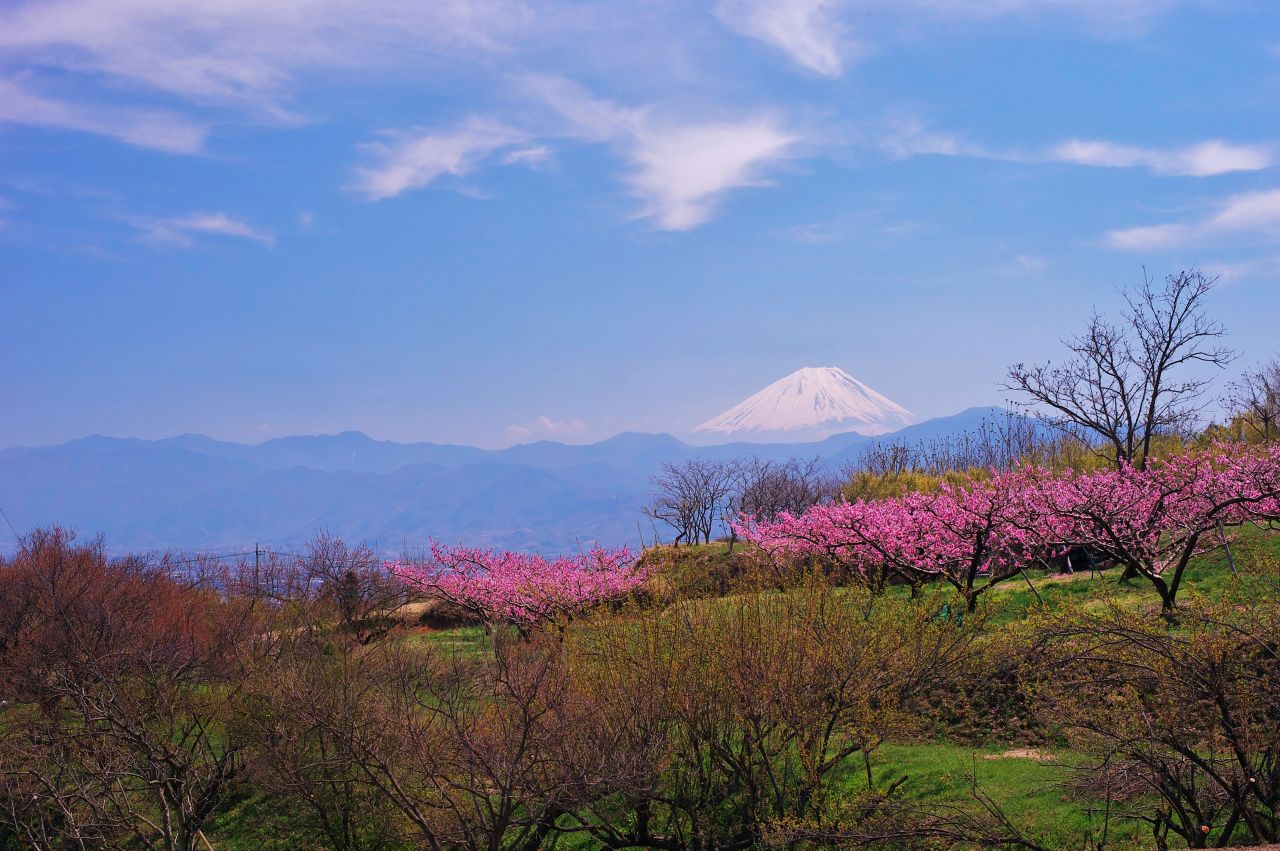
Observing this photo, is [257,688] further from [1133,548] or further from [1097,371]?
[1097,371]

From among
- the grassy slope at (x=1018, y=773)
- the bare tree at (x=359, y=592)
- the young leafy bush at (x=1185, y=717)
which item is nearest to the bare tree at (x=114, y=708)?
the grassy slope at (x=1018, y=773)

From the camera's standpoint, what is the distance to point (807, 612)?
14047 mm

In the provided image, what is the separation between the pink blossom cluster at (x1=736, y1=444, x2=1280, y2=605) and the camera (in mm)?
19703

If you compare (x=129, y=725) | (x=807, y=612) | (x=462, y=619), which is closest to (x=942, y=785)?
(x=807, y=612)

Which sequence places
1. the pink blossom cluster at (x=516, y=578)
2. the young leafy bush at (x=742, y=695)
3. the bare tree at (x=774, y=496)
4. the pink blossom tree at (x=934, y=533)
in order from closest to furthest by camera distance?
the young leafy bush at (x=742, y=695)
the pink blossom tree at (x=934, y=533)
the pink blossom cluster at (x=516, y=578)
the bare tree at (x=774, y=496)

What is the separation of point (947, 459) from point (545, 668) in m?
53.3

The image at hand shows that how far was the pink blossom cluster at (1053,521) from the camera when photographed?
1970cm

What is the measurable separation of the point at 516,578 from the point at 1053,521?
15.6 metres

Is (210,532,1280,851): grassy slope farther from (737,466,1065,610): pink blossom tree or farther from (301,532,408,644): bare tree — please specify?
(301,532,408,644): bare tree

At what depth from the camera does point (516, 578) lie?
2981 cm

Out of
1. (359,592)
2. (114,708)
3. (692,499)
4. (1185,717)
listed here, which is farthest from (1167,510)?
(692,499)

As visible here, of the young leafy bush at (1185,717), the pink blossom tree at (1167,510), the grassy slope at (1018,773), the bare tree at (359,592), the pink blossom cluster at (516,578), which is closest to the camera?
the young leafy bush at (1185,717)

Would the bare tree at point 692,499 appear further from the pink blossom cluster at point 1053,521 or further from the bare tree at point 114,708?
the bare tree at point 114,708

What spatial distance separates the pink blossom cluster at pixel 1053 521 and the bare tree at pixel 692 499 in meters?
24.3
